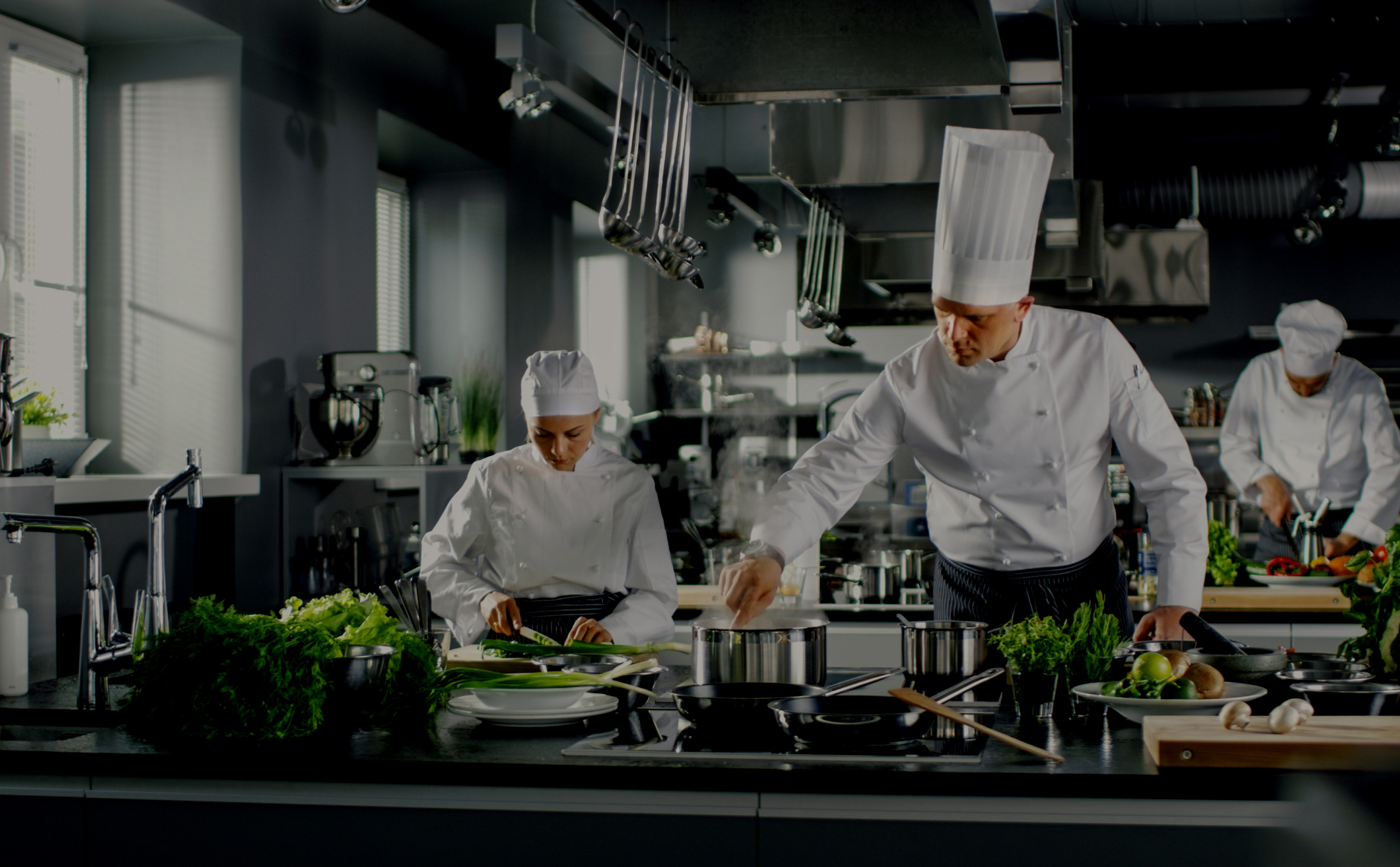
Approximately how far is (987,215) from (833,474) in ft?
2.12

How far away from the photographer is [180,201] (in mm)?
3941

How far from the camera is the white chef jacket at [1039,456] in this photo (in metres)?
2.60

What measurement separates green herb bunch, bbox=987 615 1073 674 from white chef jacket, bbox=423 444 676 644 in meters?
1.28

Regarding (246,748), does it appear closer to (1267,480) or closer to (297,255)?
(297,255)

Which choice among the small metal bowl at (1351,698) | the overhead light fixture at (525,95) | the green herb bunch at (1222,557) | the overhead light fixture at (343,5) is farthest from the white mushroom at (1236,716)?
the green herb bunch at (1222,557)

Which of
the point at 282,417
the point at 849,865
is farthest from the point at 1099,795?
the point at 282,417

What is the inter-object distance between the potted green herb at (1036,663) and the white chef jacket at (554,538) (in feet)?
4.23

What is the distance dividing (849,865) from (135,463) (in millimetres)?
3113

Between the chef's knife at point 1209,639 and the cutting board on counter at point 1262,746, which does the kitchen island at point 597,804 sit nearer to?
the cutting board on counter at point 1262,746

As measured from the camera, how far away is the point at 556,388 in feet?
10.2

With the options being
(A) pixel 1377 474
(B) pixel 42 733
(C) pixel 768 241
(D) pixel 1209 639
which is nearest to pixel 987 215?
(D) pixel 1209 639

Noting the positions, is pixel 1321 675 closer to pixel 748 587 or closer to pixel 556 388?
pixel 748 587

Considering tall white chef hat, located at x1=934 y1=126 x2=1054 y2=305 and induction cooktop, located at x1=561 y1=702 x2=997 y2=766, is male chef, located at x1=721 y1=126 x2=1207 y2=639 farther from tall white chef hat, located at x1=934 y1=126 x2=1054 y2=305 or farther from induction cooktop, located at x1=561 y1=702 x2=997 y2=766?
induction cooktop, located at x1=561 y1=702 x2=997 y2=766

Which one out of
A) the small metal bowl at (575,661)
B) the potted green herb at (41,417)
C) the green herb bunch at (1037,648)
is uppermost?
the potted green herb at (41,417)
